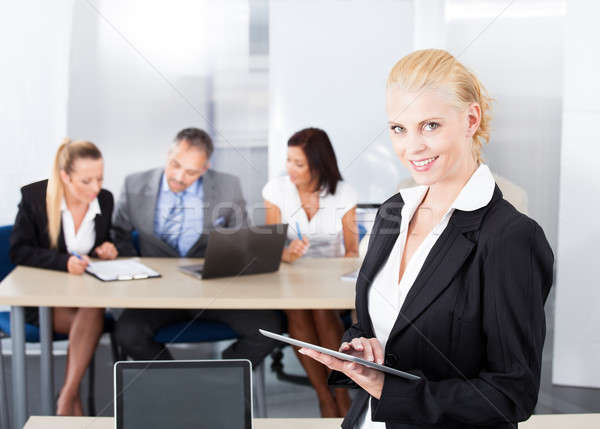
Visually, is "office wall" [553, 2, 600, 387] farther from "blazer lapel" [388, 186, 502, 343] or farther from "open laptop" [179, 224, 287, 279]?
"blazer lapel" [388, 186, 502, 343]

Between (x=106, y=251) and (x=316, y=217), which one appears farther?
(x=316, y=217)

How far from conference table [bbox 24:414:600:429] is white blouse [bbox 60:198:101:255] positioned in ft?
4.18

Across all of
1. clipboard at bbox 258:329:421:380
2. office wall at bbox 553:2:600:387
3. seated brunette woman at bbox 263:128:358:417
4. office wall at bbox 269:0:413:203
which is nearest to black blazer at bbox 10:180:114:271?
seated brunette woman at bbox 263:128:358:417

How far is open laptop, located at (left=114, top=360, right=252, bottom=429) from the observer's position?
894 millimetres

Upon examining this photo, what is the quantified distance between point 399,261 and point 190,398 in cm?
38

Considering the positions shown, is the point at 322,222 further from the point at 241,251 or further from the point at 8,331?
the point at 8,331

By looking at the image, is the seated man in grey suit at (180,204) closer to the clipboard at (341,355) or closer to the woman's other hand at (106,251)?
the woman's other hand at (106,251)

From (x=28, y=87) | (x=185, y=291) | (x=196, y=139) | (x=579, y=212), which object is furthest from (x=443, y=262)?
(x=28, y=87)

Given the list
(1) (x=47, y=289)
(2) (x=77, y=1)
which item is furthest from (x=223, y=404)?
(2) (x=77, y=1)

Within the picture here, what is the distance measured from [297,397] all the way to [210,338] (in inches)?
19.0

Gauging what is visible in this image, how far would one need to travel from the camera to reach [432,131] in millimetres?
926

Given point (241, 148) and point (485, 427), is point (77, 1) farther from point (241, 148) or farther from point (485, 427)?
point (485, 427)

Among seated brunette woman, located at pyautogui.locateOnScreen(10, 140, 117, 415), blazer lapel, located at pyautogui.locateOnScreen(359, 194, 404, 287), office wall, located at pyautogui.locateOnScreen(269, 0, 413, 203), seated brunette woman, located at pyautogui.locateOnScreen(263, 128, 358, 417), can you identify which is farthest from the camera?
office wall, located at pyautogui.locateOnScreen(269, 0, 413, 203)

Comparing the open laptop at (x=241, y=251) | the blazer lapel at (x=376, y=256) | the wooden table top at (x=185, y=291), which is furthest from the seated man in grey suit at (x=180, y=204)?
the blazer lapel at (x=376, y=256)
